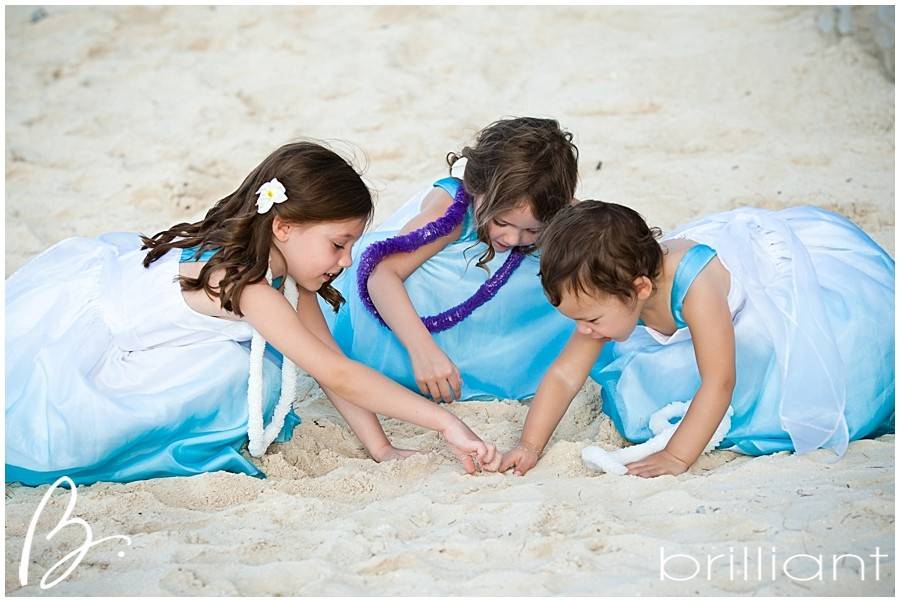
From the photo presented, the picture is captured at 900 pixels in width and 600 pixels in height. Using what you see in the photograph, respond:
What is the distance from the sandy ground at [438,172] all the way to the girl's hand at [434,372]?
0.14 metres

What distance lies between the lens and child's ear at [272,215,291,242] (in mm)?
2711

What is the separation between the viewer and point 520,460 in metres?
2.65

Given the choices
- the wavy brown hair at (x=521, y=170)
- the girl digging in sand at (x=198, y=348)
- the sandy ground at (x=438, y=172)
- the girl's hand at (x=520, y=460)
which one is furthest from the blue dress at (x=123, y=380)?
the wavy brown hair at (x=521, y=170)

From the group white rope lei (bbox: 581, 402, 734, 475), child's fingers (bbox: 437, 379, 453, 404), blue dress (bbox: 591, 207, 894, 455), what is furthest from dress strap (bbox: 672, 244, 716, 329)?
child's fingers (bbox: 437, 379, 453, 404)

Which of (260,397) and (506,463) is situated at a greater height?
(260,397)

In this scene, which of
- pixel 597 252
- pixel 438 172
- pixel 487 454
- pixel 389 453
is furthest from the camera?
pixel 438 172

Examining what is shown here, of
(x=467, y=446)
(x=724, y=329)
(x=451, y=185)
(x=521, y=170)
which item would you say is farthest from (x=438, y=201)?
(x=724, y=329)

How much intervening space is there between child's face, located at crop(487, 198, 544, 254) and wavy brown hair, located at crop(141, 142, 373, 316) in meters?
0.43

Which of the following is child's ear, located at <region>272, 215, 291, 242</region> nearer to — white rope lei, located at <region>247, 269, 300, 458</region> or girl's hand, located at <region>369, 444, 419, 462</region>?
white rope lei, located at <region>247, 269, 300, 458</region>

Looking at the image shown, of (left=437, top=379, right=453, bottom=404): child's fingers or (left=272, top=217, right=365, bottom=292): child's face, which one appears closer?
(left=272, top=217, right=365, bottom=292): child's face

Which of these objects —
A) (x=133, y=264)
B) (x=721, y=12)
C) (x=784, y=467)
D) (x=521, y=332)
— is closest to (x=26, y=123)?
(x=133, y=264)

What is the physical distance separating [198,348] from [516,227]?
3.07ft

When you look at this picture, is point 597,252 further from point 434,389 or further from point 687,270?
point 434,389

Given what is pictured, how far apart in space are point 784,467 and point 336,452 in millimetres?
1163
